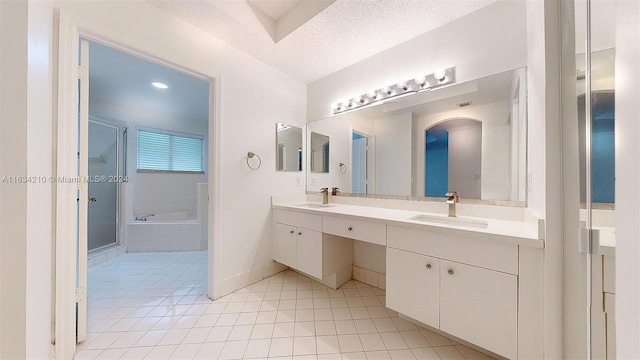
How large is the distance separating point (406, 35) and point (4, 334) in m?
2.74

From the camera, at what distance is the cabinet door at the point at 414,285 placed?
1.22 metres

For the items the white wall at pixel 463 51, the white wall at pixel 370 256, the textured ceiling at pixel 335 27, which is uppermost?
the textured ceiling at pixel 335 27

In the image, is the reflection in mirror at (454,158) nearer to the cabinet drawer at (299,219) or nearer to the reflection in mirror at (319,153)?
the cabinet drawer at (299,219)

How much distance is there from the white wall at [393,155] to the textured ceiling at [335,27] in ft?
2.20

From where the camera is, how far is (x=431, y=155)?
5.71 feet

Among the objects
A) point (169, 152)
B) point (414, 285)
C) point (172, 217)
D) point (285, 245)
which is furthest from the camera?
point (169, 152)

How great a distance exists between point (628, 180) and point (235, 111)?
2158mm

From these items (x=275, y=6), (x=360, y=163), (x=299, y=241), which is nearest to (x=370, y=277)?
(x=299, y=241)

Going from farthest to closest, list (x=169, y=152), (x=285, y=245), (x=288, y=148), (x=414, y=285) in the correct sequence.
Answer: (x=169, y=152), (x=288, y=148), (x=285, y=245), (x=414, y=285)

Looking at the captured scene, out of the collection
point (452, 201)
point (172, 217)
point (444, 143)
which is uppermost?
point (444, 143)

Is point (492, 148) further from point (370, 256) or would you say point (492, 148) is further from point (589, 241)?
point (370, 256)

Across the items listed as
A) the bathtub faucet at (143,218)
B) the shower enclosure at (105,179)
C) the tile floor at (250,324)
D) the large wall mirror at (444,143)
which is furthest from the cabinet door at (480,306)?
the bathtub faucet at (143,218)

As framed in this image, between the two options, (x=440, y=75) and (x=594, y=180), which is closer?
(x=594, y=180)

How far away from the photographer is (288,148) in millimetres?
2445
